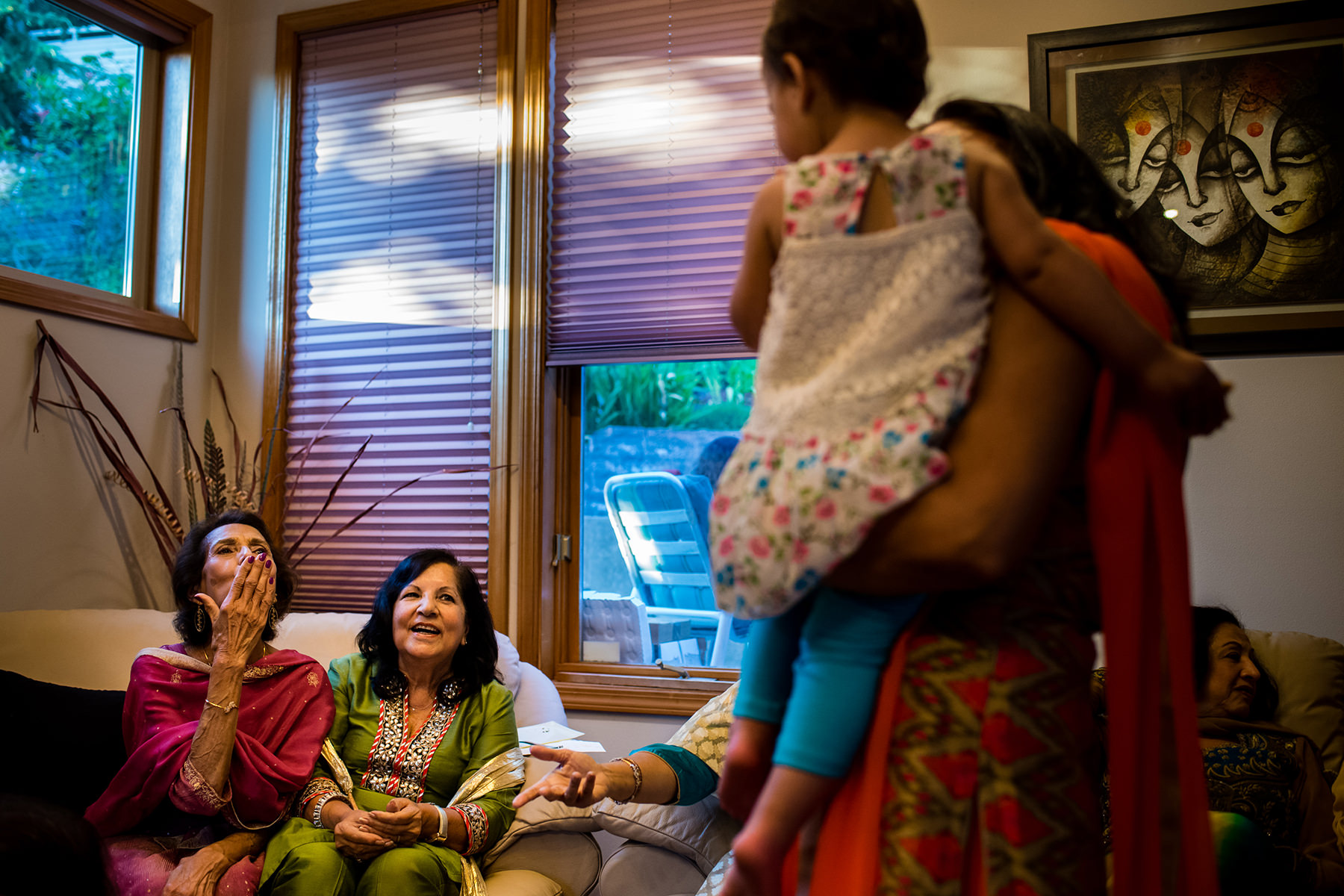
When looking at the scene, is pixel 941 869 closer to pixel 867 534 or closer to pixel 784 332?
pixel 867 534

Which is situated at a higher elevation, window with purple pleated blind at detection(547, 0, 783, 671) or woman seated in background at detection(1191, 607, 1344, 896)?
window with purple pleated blind at detection(547, 0, 783, 671)

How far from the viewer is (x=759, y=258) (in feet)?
2.83

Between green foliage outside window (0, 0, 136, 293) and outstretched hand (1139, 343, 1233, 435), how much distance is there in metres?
3.23

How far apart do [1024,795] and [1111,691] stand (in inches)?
4.9

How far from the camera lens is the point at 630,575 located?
312 cm

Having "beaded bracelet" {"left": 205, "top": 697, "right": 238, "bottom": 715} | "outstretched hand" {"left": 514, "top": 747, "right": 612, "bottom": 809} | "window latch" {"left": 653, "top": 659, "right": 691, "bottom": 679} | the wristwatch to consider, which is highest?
"outstretched hand" {"left": 514, "top": 747, "right": 612, "bottom": 809}

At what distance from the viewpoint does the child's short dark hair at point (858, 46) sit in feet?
2.73

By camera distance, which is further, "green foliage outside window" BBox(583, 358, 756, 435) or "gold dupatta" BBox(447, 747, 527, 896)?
"green foliage outside window" BBox(583, 358, 756, 435)

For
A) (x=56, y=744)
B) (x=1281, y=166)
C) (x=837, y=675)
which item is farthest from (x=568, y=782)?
(x=1281, y=166)

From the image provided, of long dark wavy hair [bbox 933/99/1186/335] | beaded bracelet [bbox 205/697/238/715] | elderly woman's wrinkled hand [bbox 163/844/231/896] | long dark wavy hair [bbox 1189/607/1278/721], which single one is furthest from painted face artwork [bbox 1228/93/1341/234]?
elderly woman's wrinkled hand [bbox 163/844/231/896]

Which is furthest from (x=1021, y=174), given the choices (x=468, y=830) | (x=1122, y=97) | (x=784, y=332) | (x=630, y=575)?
(x=630, y=575)

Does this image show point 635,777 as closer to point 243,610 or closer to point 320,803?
point 320,803

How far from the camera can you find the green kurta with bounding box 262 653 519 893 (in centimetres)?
200

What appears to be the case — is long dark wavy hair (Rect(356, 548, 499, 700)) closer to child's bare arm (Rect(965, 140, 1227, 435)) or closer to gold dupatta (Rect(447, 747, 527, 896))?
gold dupatta (Rect(447, 747, 527, 896))
